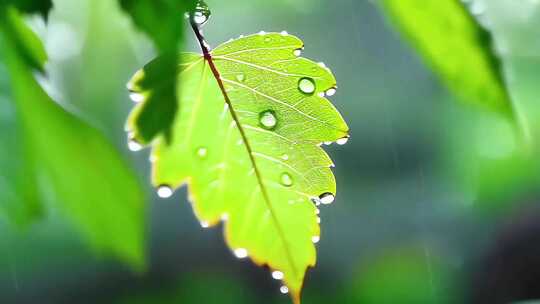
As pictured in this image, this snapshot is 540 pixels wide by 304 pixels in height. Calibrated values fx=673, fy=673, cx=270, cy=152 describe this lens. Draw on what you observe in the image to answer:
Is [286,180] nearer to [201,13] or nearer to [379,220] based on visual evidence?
[201,13]

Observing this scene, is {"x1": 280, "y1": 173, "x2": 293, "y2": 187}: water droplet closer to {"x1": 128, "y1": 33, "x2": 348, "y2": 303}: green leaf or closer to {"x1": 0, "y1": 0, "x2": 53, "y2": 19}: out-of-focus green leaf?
{"x1": 128, "y1": 33, "x2": 348, "y2": 303}: green leaf

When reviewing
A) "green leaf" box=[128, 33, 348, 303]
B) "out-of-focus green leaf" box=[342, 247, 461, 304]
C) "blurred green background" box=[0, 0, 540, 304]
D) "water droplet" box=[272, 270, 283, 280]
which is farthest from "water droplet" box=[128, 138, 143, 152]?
"out-of-focus green leaf" box=[342, 247, 461, 304]

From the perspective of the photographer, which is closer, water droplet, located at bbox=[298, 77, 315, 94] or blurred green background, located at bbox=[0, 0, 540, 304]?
water droplet, located at bbox=[298, 77, 315, 94]

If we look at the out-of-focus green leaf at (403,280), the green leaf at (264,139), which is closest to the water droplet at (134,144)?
the green leaf at (264,139)

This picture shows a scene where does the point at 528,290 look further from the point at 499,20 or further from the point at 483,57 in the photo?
the point at 483,57

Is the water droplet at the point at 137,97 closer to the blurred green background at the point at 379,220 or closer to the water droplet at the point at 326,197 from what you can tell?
the water droplet at the point at 326,197

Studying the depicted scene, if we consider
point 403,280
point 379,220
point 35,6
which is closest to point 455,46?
point 35,6
